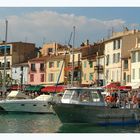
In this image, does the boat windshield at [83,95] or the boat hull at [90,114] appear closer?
the boat hull at [90,114]

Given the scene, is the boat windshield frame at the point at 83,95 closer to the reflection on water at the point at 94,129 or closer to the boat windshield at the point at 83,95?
the boat windshield at the point at 83,95

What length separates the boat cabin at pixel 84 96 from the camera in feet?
109

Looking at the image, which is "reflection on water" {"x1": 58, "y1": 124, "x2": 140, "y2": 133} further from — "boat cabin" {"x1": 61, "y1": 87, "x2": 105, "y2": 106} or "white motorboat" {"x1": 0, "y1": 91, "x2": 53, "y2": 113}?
"white motorboat" {"x1": 0, "y1": 91, "x2": 53, "y2": 113}

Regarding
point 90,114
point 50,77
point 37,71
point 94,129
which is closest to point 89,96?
point 90,114

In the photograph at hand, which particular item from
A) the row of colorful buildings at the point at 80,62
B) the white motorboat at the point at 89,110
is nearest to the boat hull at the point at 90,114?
the white motorboat at the point at 89,110

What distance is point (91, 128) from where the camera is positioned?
31.5 metres

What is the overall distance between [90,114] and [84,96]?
1.31 metres

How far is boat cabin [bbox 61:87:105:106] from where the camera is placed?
33.2 m

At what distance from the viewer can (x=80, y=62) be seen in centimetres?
7494

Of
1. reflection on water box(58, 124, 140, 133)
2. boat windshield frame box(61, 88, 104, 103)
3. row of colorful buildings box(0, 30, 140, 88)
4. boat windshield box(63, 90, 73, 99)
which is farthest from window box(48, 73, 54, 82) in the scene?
reflection on water box(58, 124, 140, 133)

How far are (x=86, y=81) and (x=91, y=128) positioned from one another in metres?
41.0

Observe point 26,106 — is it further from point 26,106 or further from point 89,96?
point 89,96

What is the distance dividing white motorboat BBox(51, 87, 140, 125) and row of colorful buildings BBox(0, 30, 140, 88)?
640 inches

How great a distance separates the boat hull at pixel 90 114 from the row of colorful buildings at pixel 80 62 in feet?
53.9
